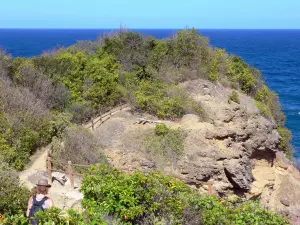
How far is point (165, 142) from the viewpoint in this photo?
18734 mm

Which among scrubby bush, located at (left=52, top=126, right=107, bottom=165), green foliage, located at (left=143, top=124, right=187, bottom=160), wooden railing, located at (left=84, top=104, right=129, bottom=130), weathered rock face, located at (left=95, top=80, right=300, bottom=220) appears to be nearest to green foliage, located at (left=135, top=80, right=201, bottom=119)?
weathered rock face, located at (left=95, top=80, right=300, bottom=220)

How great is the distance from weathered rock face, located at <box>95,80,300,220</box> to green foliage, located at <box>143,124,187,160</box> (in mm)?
303

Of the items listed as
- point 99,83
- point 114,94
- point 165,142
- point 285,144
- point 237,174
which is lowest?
point 285,144

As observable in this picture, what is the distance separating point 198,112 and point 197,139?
12.9ft

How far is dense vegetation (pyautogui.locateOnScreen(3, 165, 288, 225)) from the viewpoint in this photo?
982 centimetres

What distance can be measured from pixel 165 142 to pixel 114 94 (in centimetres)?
873

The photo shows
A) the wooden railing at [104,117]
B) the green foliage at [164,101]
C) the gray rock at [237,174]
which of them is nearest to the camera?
the gray rock at [237,174]

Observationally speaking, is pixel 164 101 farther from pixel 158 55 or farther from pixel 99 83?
pixel 158 55

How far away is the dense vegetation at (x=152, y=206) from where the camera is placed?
982 cm

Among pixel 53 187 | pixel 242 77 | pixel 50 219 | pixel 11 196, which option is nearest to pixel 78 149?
pixel 53 187

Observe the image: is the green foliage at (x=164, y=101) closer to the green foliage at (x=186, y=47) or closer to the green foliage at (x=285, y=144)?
the green foliage at (x=186, y=47)

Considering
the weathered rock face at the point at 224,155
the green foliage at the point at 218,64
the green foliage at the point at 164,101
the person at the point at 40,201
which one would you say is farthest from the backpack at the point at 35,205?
the green foliage at the point at 218,64

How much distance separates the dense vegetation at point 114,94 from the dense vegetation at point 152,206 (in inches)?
1.5

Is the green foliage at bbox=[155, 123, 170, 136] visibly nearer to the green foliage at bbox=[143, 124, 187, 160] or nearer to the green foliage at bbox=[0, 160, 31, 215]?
the green foliage at bbox=[143, 124, 187, 160]
